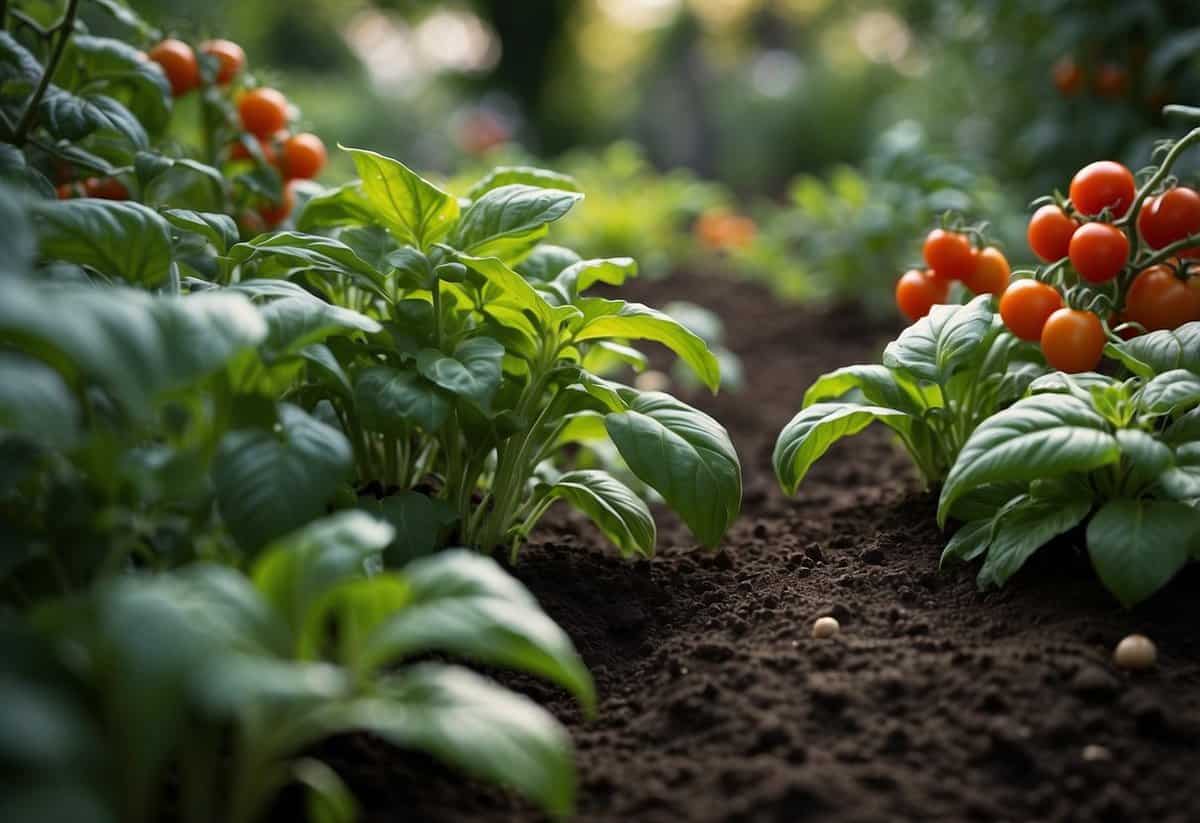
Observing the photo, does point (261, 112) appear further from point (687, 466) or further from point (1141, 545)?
point (1141, 545)

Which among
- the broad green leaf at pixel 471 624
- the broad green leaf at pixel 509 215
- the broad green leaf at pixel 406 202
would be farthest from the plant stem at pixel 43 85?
the broad green leaf at pixel 471 624

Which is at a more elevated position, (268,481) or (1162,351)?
(1162,351)

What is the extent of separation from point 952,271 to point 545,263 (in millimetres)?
857

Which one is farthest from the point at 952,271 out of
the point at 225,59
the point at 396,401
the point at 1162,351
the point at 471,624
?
the point at 225,59

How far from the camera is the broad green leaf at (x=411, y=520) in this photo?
1725mm

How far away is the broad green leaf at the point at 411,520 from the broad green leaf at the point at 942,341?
2.86 feet

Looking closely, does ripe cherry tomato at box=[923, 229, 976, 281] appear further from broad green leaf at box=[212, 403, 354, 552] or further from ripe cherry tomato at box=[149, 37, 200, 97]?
ripe cherry tomato at box=[149, 37, 200, 97]

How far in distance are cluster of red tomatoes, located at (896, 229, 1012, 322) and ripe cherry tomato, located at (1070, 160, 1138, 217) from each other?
0.86ft

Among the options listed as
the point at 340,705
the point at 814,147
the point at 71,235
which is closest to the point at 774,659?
the point at 340,705

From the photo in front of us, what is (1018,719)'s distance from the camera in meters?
1.43

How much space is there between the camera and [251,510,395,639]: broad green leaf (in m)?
1.17

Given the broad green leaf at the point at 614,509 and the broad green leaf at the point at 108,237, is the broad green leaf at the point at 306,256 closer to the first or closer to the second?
the broad green leaf at the point at 108,237

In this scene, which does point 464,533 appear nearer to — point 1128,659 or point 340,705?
point 340,705

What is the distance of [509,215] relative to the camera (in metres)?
1.88
